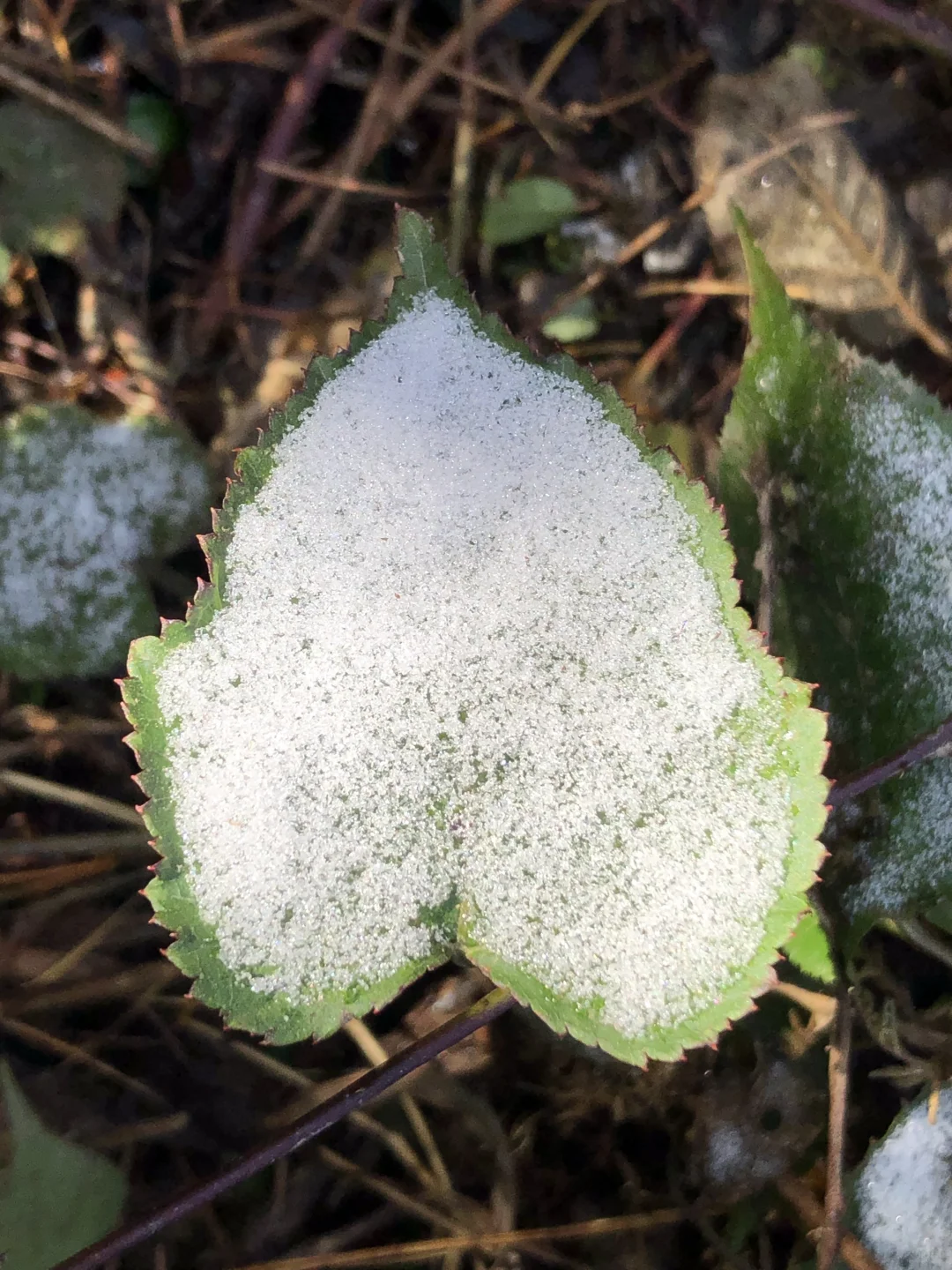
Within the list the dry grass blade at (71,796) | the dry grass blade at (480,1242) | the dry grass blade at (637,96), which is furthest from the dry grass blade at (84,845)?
the dry grass blade at (637,96)

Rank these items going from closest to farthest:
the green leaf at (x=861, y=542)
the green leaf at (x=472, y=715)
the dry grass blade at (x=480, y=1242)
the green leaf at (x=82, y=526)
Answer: the green leaf at (x=472, y=715) → the green leaf at (x=861, y=542) → the dry grass blade at (x=480, y=1242) → the green leaf at (x=82, y=526)

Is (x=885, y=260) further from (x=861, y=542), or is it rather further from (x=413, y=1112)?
(x=413, y=1112)

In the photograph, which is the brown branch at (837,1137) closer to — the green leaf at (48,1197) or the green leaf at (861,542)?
the green leaf at (861,542)

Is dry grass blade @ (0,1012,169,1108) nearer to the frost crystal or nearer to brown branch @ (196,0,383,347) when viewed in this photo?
the frost crystal

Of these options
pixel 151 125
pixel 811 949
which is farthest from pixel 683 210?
pixel 811 949

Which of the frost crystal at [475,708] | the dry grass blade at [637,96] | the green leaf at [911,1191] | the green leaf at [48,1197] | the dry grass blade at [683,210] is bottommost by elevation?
the green leaf at [911,1191]

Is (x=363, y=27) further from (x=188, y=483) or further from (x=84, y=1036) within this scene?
(x=84, y=1036)
